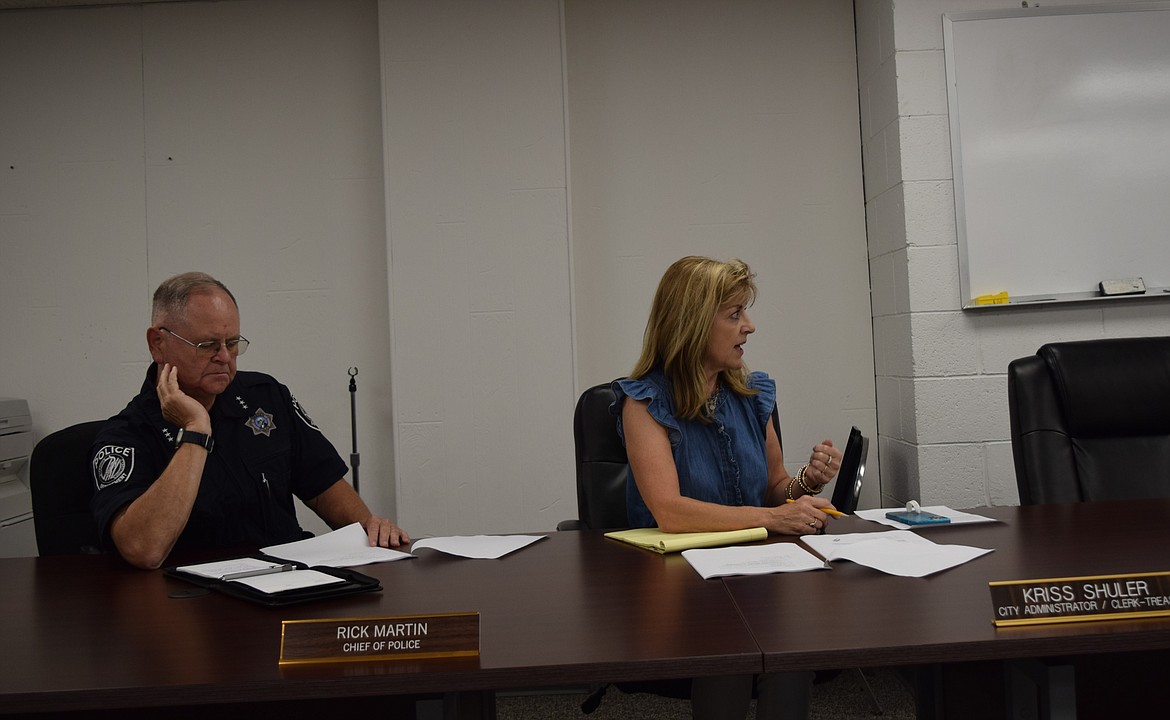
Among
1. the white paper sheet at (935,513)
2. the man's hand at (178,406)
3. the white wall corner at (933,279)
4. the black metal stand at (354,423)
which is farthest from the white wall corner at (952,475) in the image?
the man's hand at (178,406)

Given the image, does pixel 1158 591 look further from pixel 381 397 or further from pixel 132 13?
pixel 132 13

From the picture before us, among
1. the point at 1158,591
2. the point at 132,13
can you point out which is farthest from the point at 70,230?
the point at 1158,591

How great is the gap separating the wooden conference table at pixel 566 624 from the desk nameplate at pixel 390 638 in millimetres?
18

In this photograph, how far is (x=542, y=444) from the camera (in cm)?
345

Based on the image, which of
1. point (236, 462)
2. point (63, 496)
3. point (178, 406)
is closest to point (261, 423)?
point (236, 462)

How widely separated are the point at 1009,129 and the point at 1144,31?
2.04ft

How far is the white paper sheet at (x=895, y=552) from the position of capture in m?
1.40

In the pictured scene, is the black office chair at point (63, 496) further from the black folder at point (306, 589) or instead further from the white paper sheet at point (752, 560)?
the white paper sheet at point (752, 560)

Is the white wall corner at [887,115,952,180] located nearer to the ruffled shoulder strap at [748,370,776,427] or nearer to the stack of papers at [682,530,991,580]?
the ruffled shoulder strap at [748,370,776,427]

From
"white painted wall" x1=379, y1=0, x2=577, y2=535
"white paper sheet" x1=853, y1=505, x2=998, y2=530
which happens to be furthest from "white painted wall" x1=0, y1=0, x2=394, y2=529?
"white paper sheet" x1=853, y1=505, x2=998, y2=530

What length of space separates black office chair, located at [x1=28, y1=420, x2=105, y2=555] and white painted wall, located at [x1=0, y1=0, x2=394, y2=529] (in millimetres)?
1599

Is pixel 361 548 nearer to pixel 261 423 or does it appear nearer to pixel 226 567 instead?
pixel 226 567

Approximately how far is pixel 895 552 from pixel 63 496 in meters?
1.77

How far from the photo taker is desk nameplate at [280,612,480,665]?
1077 millimetres
